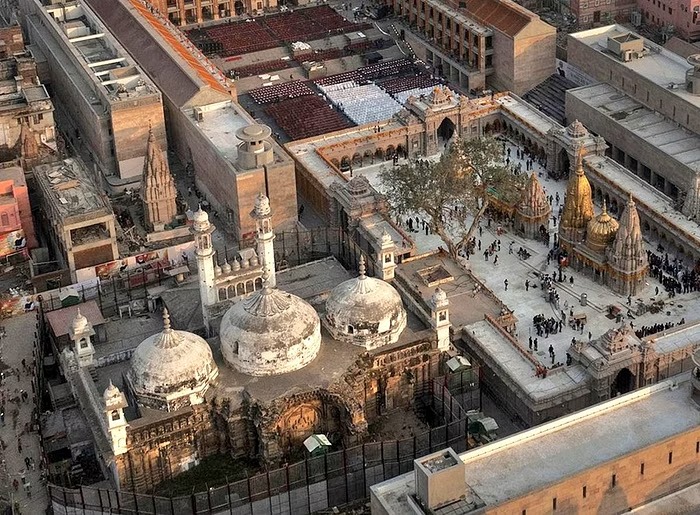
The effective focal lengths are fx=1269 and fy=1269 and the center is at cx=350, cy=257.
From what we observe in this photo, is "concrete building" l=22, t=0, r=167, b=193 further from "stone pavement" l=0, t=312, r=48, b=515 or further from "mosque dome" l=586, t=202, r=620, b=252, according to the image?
"mosque dome" l=586, t=202, r=620, b=252

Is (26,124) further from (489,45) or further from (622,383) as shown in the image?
(622,383)

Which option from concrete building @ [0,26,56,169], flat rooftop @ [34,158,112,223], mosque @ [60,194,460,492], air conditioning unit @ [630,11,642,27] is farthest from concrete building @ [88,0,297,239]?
air conditioning unit @ [630,11,642,27]

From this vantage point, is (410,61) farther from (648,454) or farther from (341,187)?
(648,454)

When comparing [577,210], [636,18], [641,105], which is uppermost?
[641,105]

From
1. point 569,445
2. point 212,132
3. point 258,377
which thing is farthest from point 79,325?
point 212,132

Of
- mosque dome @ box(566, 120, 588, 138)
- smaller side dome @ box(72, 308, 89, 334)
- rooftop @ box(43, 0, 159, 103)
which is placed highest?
rooftop @ box(43, 0, 159, 103)

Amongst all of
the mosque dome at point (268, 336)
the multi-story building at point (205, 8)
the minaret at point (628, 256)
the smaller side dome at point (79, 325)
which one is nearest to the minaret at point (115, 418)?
the smaller side dome at point (79, 325)

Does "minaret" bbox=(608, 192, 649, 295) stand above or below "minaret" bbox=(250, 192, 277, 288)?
below
